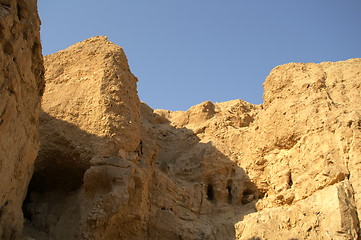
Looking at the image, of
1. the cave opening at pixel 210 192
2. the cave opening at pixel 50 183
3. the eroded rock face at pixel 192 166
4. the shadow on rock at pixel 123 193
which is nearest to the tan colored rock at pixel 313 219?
the eroded rock face at pixel 192 166

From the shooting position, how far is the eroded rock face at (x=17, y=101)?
27.2 ft

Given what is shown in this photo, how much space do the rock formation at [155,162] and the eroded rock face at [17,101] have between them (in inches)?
1.6

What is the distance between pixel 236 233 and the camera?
13664 mm

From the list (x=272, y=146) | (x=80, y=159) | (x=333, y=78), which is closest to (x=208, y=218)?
(x=272, y=146)

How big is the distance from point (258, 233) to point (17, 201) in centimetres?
636

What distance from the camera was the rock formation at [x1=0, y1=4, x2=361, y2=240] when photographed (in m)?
10.2

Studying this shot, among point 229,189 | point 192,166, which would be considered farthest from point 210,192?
point 192,166

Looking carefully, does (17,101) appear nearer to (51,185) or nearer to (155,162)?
(51,185)

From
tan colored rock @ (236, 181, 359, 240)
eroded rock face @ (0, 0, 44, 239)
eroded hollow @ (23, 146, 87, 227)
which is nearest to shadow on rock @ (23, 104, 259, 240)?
eroded hollow @ (23, 146, 87, 227)

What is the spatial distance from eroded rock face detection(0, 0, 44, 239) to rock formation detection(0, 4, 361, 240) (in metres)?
0.04

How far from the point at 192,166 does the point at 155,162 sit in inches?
79.2

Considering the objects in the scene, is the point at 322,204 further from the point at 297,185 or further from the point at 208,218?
the point at 208,218

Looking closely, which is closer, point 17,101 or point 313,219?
point 17,101

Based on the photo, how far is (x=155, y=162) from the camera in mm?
14648
